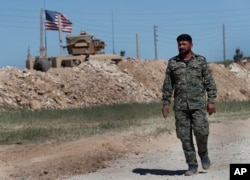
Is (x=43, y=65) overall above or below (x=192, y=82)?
above

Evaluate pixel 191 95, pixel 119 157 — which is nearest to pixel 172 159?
pixel 119 157

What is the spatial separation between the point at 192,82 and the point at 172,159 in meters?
2.41

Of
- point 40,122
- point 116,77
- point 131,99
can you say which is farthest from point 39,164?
point 116,77

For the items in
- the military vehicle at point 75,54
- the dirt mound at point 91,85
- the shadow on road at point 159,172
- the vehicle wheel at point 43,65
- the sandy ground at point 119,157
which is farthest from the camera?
the military vehicle at point 75,54

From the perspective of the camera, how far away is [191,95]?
8672mm

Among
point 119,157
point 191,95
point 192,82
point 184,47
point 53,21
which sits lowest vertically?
point 119,157

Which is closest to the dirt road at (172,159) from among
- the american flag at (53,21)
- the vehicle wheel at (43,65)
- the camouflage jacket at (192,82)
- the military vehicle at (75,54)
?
the camouflage jacket at (192,82)

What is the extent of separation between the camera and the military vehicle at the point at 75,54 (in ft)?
126

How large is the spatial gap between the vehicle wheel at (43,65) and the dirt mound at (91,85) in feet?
4.36

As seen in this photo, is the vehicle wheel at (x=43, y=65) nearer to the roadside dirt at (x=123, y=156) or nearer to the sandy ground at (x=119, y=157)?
the roadside dirt at (x=123, y=156)

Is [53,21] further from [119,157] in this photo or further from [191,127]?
[191,127]

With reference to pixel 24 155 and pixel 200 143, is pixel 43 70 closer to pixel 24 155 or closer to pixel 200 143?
pixel 24 155

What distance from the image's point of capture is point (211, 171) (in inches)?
351

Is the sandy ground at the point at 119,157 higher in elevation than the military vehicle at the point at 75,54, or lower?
lower
